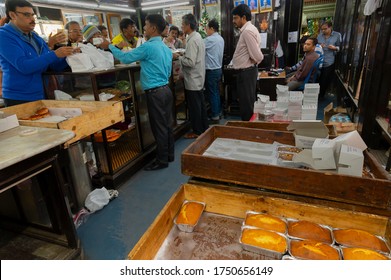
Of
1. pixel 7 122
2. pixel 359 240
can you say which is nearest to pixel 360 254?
pixel 359 240

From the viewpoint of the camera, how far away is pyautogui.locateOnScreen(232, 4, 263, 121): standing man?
12.1 ft

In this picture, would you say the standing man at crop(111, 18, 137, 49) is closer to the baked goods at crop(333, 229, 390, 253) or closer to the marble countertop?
the marble countertop

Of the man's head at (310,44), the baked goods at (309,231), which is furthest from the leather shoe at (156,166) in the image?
the man's head at (310,44)

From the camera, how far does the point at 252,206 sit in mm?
1366

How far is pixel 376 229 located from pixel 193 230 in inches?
34.7

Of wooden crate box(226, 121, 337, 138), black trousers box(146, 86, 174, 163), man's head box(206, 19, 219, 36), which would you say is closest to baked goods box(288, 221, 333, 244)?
wooden crate box(226, 121, 337, 138)

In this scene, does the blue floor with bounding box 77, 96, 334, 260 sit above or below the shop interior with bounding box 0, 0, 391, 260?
below

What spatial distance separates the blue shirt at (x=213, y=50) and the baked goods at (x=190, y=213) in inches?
152

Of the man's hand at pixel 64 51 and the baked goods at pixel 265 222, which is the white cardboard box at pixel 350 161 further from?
the man's hand at pixel 64 51

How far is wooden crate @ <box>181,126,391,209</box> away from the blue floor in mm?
1188

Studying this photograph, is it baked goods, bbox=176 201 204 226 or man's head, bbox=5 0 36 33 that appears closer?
baked goods, bbox=176 201 204 226

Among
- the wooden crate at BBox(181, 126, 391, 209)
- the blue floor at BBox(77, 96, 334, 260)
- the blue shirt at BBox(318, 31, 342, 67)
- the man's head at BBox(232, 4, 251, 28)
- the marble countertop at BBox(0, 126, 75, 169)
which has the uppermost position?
the man's head at BBox(232, 4, 251, 28)

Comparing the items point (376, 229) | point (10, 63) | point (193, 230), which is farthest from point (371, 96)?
point (10, 63)

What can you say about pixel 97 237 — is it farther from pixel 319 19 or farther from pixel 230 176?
pixel 319 19
